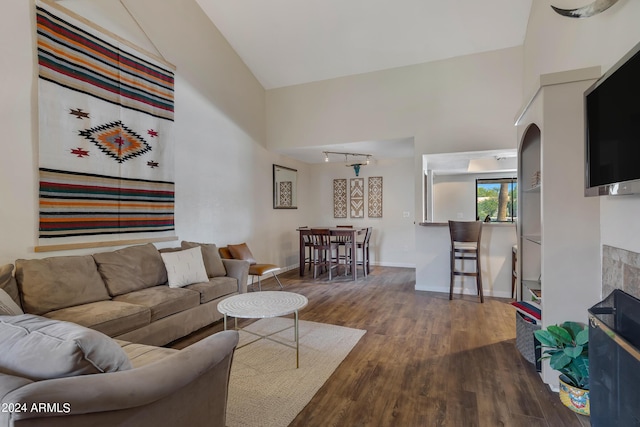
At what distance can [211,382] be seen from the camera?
4.18 feet

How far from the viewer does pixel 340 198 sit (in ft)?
23.0

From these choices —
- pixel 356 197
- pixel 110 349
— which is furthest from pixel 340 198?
pixel 110 349

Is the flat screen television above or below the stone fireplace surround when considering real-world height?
above

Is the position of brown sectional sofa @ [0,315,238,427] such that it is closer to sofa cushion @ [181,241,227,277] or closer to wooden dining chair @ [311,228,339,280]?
sofa cushion @ [181,241,227,277]

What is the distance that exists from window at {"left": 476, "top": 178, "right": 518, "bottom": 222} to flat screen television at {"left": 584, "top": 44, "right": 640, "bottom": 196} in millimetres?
5305

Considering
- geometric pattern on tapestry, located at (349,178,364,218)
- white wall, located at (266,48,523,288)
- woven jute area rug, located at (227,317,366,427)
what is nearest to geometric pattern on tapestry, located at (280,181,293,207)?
white wall, located at (266,48,523,288)

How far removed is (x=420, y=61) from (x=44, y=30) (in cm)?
435

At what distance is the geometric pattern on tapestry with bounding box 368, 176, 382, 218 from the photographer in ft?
21.8

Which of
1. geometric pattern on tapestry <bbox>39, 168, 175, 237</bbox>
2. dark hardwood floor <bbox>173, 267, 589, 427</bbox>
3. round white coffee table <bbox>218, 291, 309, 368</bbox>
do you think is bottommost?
dark hardwood floor <bbox>173, 267, 589, 427</bbox>

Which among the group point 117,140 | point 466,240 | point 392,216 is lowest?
point 466,240

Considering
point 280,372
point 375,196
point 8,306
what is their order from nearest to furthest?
1. point 8,306
2. point 280,372
3. point 375,196

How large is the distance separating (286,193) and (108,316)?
170 inches

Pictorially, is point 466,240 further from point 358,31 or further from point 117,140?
point 117,140

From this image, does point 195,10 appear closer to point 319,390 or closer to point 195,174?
point 195,174
